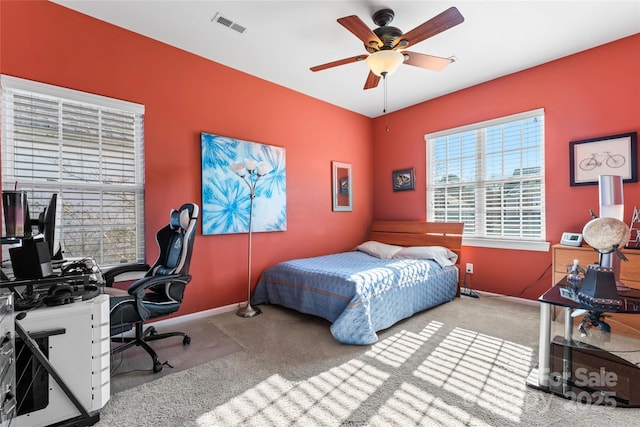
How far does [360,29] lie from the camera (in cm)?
217

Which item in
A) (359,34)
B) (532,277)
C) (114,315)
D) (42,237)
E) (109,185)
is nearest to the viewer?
(42,237)

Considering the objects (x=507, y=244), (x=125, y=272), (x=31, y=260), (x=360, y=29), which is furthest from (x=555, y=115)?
(x=31, y=260)

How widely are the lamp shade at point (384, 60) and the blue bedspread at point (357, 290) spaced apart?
180cm

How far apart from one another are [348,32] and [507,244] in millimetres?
3071

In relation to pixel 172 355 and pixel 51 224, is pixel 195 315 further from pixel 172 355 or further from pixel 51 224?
pixel 51 224

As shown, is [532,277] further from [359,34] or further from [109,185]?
[109,185]

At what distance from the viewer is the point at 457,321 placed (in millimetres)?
3068

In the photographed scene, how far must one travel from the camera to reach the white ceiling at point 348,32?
245cm

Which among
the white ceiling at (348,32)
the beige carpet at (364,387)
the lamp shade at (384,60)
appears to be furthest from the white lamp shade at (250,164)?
the beige carpet at (364,387)

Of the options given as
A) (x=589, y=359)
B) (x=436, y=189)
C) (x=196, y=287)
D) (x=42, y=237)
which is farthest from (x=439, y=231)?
(x=42, y=237)

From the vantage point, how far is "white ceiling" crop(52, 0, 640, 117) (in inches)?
96.5

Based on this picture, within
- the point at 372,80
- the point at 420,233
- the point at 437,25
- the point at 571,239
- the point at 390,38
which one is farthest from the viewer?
the point at 420,233

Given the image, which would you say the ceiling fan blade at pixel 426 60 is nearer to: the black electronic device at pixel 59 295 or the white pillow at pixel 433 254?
the white pillow at pixel 433 254

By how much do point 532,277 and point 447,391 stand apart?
2.40 meters
